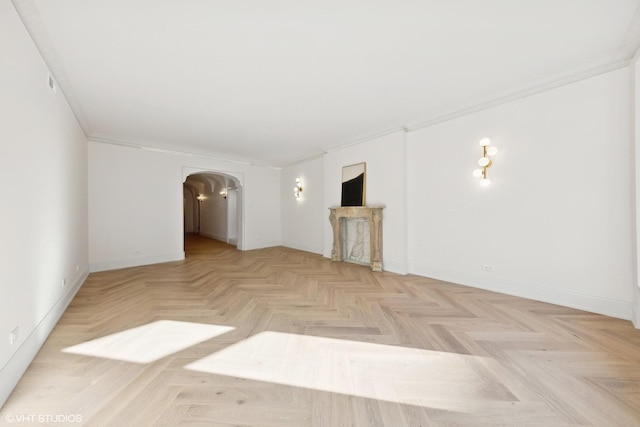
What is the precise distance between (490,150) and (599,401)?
318 cm

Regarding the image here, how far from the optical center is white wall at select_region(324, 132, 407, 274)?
16.4ft

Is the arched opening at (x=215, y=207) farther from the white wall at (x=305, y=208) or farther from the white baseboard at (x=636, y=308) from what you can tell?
the white baseboard at (x=636, y=308)

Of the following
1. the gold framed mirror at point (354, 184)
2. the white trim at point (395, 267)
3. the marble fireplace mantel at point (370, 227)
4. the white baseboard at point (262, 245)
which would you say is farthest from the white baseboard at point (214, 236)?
the white trim at point (395, 267)

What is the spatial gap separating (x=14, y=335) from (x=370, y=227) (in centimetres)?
505

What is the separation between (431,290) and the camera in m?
3.95

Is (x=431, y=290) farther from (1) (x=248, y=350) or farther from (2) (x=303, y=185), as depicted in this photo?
(2) (x=303, y=185)

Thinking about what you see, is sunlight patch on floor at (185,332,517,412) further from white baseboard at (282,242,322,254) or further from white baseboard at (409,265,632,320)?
white baseboard at (282,242,322,254)

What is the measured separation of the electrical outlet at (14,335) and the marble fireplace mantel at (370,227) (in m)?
4.85

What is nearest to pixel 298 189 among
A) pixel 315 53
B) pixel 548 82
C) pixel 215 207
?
pixel 215 207

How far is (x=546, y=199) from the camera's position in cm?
335

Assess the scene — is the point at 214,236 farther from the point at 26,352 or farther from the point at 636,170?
the point at 636,170

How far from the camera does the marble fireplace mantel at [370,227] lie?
17.4 ft

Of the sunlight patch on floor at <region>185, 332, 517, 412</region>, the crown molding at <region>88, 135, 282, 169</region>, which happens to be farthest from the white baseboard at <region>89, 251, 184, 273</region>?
the sunlight patch on floor at <region>185, 332, 517, 412</region>

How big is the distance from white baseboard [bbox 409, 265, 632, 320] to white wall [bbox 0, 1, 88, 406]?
5215mm
